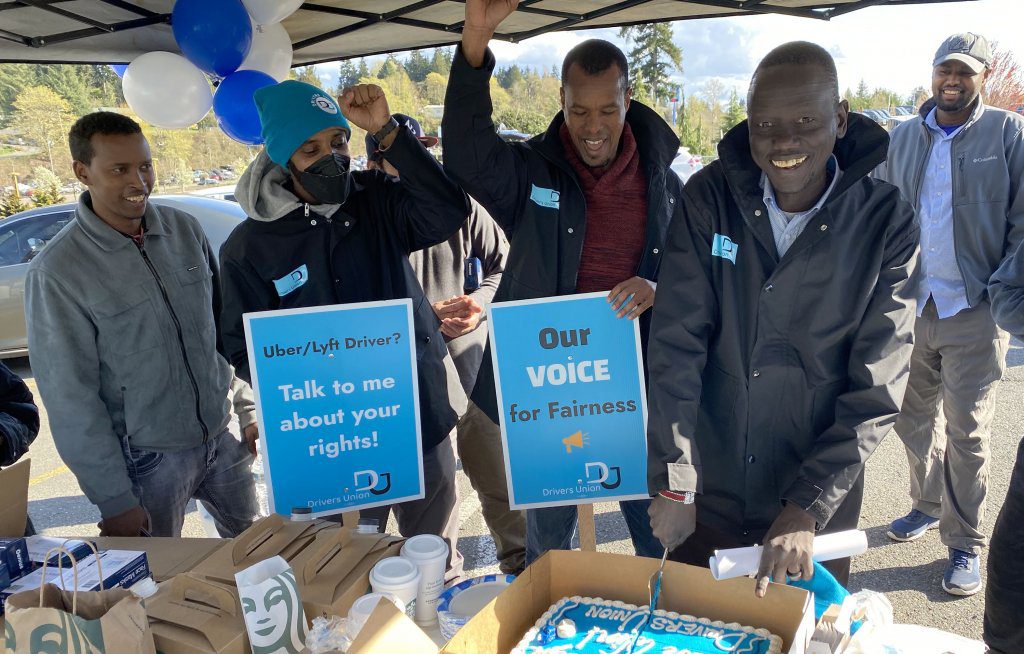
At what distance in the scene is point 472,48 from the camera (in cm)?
204

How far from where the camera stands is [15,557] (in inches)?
68.8

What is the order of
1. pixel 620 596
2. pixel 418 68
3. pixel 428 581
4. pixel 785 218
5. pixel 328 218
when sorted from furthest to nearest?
pixel 418 68, pixel 328 218, pixel 785 218, pixel 428 581, pixel 620 596

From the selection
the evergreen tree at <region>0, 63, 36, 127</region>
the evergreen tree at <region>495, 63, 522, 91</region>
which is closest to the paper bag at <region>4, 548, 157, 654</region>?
the evergreen tree at <region>0, 63, 36, 127</region>

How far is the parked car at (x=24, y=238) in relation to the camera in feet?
22.4

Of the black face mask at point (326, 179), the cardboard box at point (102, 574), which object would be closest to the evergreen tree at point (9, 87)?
the black face mask at point (326, 179)

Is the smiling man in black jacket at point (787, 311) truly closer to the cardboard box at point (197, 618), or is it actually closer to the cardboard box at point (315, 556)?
the cardboard box at point (315, 556)

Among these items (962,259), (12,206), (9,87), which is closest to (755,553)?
(962,259)

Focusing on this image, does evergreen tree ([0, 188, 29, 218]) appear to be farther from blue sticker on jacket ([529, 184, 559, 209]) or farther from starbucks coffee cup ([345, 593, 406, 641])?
starbucks coffee cup ([345, 593, 406, 641])

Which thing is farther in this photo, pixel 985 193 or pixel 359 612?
pixel 985 193

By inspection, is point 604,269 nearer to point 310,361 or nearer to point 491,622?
point 310,361

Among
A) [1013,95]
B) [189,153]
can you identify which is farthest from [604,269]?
[189,153]

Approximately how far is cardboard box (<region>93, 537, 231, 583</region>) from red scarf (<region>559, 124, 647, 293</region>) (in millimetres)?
1298

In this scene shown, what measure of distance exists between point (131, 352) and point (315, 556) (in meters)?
1.21

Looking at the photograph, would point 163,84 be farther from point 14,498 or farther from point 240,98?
point 14,498
